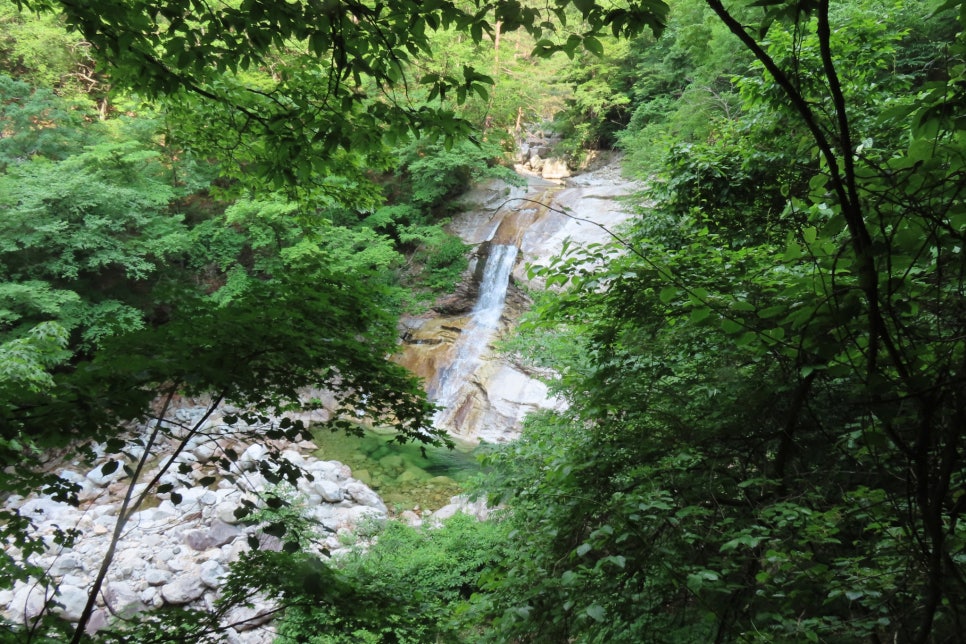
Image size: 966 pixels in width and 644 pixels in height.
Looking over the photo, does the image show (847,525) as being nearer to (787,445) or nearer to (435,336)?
(787,445)

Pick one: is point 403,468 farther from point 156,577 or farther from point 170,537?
point 156,577

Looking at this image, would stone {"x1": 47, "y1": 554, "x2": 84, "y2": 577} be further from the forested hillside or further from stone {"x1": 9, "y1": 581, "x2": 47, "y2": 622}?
the forested hillside

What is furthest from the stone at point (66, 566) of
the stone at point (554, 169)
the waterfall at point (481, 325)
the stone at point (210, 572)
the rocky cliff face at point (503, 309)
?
the stone at point (554, 169)

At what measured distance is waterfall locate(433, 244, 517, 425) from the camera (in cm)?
1201

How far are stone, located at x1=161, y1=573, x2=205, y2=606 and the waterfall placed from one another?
5.52 metres

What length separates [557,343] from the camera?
630 centimetres

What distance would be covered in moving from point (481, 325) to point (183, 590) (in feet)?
27.7

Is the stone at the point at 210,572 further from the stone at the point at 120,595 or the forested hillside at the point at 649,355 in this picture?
the forested hillside at the point at 649,355

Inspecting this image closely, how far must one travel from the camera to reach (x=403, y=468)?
9.73 meters

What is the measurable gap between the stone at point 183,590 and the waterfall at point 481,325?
5521mm

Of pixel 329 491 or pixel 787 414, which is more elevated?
pixel 787 414

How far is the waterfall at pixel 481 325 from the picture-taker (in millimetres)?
12008

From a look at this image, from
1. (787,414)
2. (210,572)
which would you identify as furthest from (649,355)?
(210,572)

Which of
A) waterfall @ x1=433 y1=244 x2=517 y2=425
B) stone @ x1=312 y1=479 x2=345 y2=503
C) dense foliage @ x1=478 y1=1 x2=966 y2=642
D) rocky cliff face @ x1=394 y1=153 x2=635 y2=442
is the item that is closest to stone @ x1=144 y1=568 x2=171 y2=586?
stone @ x1=312 y1=479 x2=345 y2=503
